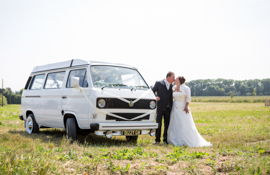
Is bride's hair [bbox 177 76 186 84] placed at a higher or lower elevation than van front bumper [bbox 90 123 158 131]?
higher

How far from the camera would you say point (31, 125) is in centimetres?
1011

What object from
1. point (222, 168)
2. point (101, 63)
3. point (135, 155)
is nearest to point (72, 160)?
point (135, 155)

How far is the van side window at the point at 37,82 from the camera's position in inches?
383

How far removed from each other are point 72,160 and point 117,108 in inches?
87.8

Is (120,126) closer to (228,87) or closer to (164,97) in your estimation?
(164,97)

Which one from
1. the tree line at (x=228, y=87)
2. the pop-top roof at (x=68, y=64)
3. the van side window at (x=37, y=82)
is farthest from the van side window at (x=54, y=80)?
the tree line at (x=228, y=87)

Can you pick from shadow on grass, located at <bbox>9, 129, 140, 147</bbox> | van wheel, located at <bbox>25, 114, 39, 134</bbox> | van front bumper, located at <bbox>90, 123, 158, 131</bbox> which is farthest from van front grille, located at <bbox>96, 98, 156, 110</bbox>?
van wheel, located at <bbox>25, 114, 39, 134</bbox>

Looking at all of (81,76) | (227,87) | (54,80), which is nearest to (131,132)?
(81,76)

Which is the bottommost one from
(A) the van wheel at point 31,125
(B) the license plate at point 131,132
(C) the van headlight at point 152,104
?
(A) the van wheel at point 31,125

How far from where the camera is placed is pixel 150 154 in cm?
601

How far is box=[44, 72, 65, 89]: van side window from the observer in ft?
27.8

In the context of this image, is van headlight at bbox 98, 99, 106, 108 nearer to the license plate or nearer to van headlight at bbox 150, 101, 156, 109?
the license plate

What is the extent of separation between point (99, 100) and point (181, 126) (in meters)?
3.00

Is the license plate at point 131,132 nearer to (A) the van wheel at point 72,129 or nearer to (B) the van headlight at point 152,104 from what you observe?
(B) the van headlight at point 152,104
